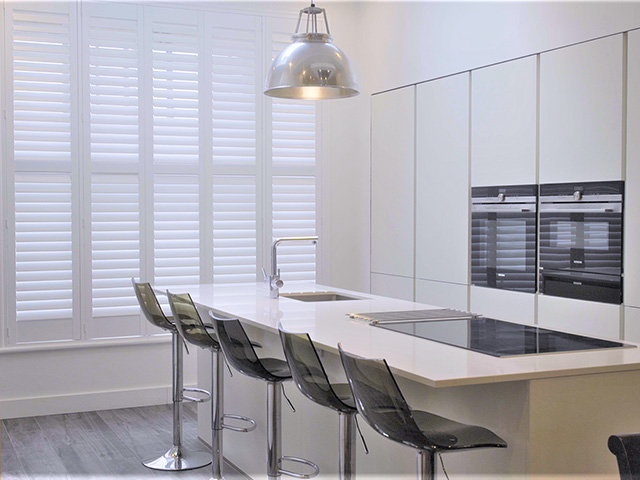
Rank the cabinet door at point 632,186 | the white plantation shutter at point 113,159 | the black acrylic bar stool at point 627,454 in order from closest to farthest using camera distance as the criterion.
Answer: the black acrylic bar stool at point 627,454 < the cabinet door at point 632,186 < the white plantation shutter at point 113,159

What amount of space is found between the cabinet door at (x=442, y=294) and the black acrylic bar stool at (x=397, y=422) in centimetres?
257

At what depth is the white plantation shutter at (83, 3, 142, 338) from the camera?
530 cm

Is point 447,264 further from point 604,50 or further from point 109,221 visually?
point 109,221

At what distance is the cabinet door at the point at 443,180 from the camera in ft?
15.6

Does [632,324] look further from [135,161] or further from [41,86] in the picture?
[41,86]

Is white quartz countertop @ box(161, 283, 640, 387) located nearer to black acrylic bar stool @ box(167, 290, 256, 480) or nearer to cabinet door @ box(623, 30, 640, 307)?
black acrylic bar stool @ box(167, 290, 256, 480)

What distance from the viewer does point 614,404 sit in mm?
2312

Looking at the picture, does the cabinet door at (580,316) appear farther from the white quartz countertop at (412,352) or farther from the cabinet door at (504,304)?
the white quartz countertop at (412,352)

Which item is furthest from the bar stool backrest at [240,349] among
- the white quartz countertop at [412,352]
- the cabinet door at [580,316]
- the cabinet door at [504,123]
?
the cabinet door at [504,123]

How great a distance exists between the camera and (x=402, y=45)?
5531mm

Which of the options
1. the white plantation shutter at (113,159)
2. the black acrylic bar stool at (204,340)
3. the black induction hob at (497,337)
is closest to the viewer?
the black induction hob at (497,337)

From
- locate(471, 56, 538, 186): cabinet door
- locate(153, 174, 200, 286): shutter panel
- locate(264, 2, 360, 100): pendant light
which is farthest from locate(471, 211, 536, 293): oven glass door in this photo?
locate(153, 174, 200, 286): shutter panel

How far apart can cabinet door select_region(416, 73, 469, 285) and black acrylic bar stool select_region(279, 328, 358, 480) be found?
2.29 metres

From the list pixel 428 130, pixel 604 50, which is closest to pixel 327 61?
pixel 604 50
